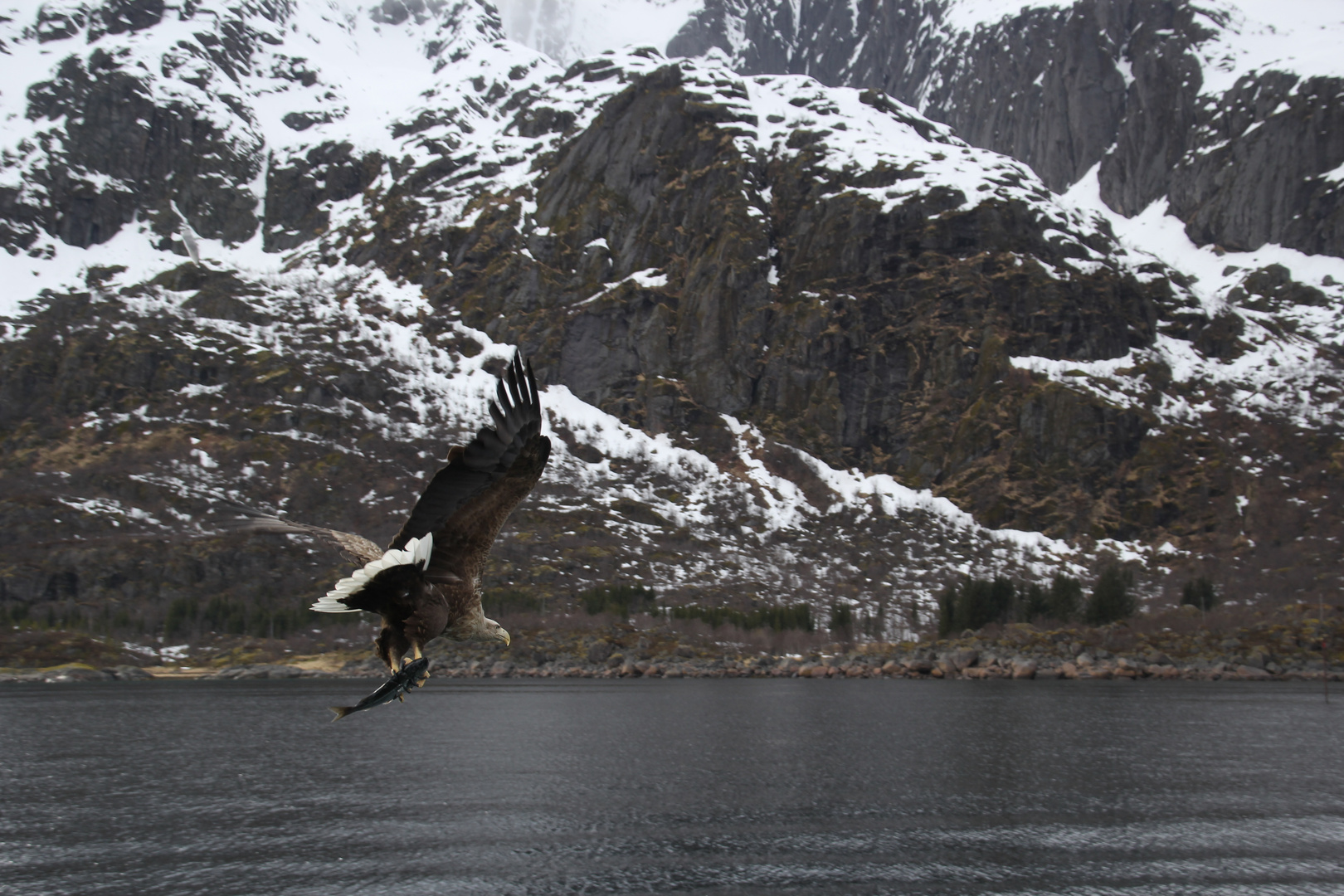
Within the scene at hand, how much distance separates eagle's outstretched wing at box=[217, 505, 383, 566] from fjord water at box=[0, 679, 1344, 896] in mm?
24276

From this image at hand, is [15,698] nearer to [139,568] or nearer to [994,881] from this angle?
[139,568]

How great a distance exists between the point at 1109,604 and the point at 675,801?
438 feet

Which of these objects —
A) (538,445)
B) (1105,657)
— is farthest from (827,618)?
(538,445)

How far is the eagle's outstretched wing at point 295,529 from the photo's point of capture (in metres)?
11.1

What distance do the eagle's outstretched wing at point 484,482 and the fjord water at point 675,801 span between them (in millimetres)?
25509

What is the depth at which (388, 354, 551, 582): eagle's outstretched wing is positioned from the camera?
33.9 ft

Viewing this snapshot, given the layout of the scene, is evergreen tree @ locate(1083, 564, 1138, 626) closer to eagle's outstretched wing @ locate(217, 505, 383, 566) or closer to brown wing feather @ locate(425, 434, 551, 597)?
eagle's outstretched wing @ locate(217, 505, 383, 566)

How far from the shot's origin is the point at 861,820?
140 ft

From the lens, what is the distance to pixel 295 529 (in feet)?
36.4

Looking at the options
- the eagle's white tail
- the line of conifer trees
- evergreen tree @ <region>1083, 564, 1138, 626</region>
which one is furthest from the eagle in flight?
evergreen tree @ <region>1083, 564, 1138, 626</region>

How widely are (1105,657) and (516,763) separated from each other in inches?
4109

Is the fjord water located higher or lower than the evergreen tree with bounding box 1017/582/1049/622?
lower

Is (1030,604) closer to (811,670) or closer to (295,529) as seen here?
A: (811,670)

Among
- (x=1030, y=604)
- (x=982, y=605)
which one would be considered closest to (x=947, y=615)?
(x=982, y=605)
